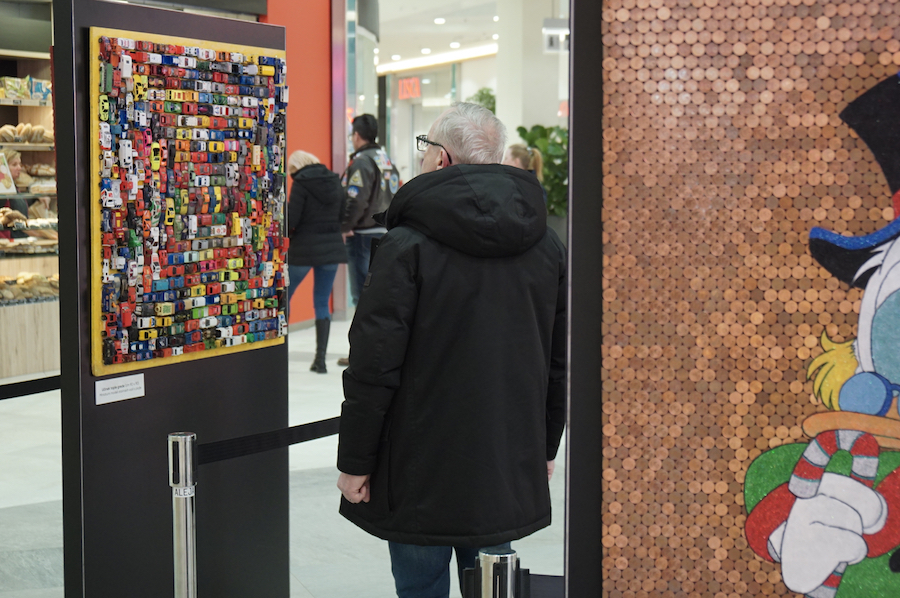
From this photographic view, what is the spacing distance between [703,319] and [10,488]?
4.57 m

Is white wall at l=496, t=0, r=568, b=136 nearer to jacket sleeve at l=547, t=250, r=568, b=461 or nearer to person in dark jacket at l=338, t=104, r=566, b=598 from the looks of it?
jacket sleeve at l=547, t=250, r=568, b=461

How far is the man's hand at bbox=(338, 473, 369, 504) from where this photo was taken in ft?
6.69

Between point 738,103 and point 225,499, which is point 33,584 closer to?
point 225,499

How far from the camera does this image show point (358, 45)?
11.2 m

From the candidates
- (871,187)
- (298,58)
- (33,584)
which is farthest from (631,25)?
(298,58)

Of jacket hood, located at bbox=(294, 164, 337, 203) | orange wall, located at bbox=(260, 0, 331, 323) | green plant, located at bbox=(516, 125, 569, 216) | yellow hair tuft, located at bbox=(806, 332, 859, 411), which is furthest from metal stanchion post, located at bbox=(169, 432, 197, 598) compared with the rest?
green plant, located at bbox=(516, 125, 569, 216)

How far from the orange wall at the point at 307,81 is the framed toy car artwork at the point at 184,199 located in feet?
21.4

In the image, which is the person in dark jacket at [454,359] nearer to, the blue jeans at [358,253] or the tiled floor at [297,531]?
the tiled floor at [297,531]

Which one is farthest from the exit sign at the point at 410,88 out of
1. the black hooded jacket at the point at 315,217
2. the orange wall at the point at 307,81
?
the black hooded jacket at the point at 315,217

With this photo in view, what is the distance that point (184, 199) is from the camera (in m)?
2.61

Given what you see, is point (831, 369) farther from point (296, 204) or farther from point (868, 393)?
point (296, 204)

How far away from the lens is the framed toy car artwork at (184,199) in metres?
2.41

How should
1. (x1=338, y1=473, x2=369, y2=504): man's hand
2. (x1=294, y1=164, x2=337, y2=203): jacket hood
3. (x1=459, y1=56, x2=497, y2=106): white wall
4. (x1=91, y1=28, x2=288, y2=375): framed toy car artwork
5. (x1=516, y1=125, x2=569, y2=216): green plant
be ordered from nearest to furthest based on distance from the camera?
1. (x1=338, y1=473, x2=369, y2=504): man's hand
2. (x1=91, y1=28, x2=288, y2=375): framed toy car artwork
3. (x1=294, y1=164, x2=337, y2=203): jacket hood
4. (x1=516, y1=125, x2=569, y2=216): green plant
5. (x1=459, y1=56, x2=497, y2=106): white wall

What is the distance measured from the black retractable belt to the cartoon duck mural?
60.1 inches
